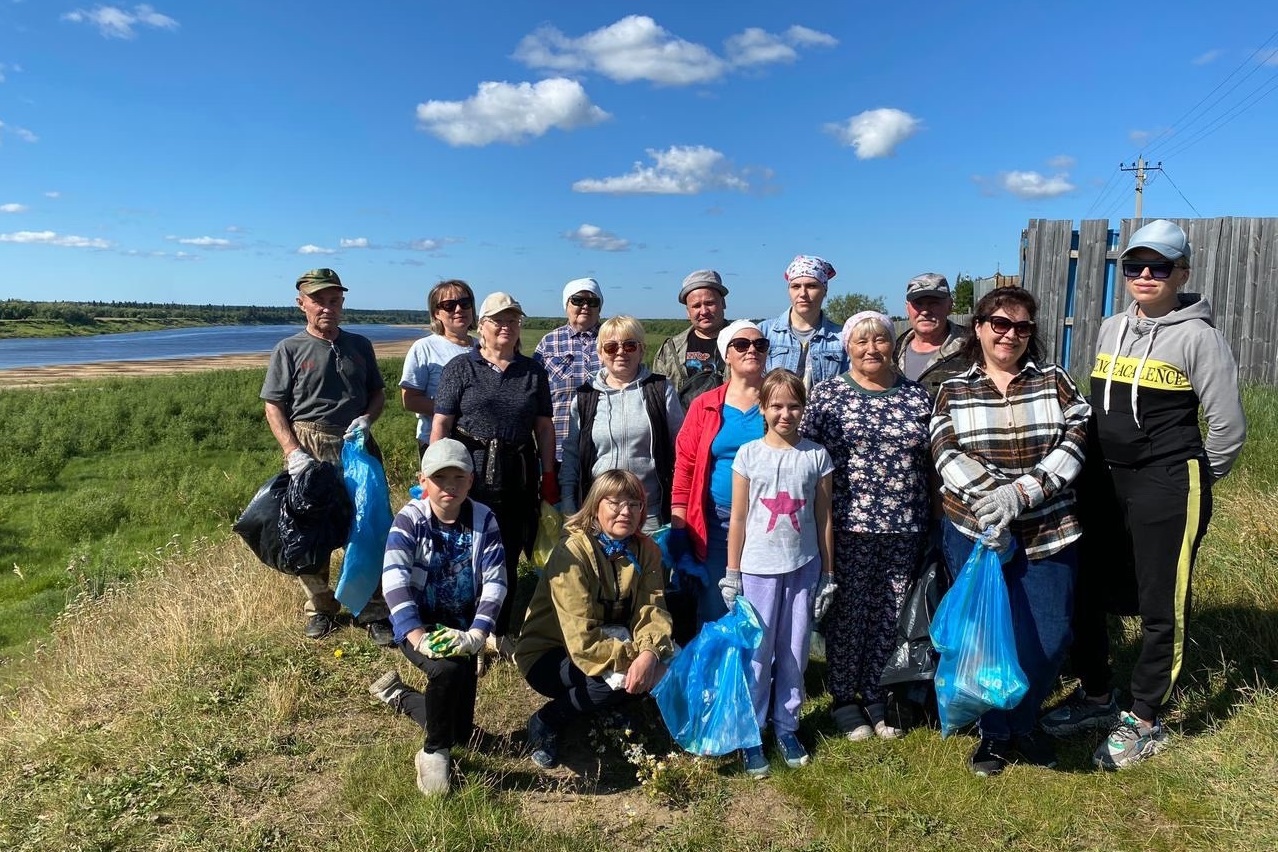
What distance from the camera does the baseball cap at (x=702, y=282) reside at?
15.1 feet

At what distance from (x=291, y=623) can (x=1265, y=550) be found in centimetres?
617

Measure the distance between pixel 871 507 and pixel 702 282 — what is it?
1.81 meters

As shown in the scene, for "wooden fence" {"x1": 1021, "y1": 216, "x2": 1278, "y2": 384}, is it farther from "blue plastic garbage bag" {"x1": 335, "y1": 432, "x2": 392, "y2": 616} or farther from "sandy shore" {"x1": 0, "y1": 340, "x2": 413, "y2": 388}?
"sandy shore" {"x1": 0, "y1": 340, "x2": 413, "y2": 388}

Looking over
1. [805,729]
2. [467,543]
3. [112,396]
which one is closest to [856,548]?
[805,729]

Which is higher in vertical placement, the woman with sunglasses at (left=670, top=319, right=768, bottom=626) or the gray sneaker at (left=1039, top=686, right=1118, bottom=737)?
the woman with sunglasses at (left=670, top=319, right=768, bottom=626)

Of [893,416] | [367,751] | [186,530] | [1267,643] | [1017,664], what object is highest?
[893,416]

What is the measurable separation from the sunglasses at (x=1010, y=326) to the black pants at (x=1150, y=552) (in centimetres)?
72

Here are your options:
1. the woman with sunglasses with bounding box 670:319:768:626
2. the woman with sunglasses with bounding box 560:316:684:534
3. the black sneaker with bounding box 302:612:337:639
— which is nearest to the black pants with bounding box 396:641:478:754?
the woman with sunglasses with bounding box 560:316:684:534

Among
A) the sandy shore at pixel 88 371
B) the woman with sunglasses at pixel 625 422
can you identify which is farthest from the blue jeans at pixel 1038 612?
A: the sandy shore at pixel 88 371

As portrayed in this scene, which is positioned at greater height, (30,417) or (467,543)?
(467,543)

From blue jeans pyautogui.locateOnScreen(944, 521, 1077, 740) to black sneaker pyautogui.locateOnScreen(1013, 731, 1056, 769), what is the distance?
24 centimetres

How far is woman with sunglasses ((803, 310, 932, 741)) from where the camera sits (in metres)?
3.43

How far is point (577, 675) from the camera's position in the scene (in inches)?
136

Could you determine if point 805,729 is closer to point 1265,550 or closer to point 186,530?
point 1265,550
